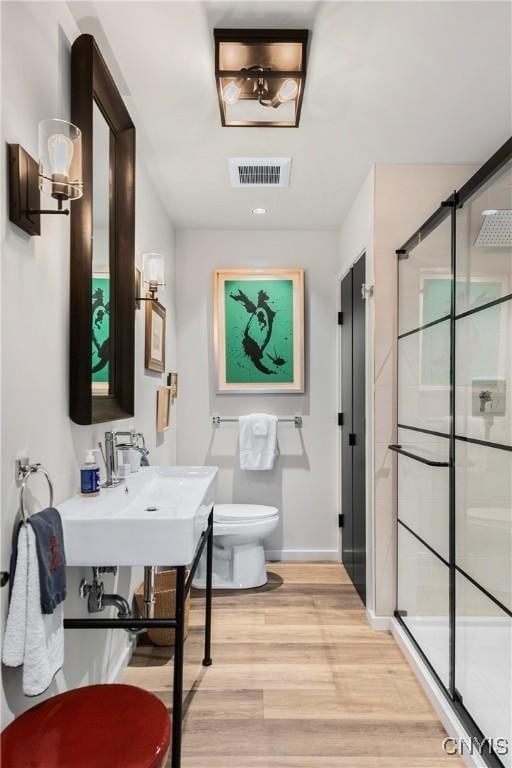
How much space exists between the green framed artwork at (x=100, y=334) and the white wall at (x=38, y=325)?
17 cm

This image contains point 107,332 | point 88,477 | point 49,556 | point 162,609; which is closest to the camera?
point 49,556

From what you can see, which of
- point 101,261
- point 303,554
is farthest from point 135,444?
point 303,554

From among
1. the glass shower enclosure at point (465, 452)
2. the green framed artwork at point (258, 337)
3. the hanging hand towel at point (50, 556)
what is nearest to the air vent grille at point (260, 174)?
the glass shower enclosure at point (465, 452)

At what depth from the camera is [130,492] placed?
5.87 ft

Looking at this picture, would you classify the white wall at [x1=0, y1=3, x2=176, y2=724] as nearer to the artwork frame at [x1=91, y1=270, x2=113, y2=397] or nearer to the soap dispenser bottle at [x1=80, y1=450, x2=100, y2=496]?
the soap dispenser bottle at [x1=80, y1=450, x2=100, y2=496]

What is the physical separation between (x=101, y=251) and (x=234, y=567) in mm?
2121

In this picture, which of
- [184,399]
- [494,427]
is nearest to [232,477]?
[184,399]

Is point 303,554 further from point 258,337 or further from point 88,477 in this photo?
point 88,477

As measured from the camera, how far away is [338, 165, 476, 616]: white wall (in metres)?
2.57

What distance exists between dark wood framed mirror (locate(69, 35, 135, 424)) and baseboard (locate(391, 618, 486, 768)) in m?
1.63

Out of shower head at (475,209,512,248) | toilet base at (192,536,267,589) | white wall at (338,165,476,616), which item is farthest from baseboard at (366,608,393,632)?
shower head at (475,209,512,248)

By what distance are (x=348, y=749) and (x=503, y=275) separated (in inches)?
65.5

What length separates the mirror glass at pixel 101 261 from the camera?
1.74 meters

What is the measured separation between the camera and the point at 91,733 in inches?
42.5
